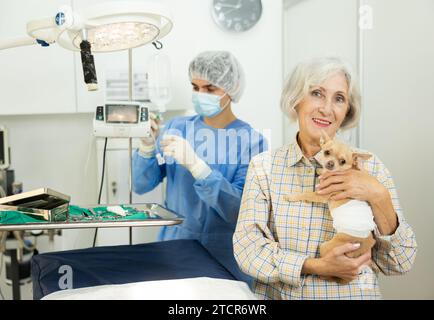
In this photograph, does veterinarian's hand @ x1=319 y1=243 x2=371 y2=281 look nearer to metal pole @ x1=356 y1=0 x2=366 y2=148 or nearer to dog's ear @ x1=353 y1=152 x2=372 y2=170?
dog's ear @ x1=353 y1=152 x2=372 y2=170

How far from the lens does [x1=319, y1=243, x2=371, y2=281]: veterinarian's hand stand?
986 millimetres

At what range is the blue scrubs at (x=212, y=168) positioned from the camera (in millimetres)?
1568

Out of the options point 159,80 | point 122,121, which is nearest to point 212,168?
point 122,121

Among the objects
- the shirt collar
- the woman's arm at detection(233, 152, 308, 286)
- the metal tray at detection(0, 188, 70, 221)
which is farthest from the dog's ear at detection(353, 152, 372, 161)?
the metal tray at detection(0, 188, 70, 221)

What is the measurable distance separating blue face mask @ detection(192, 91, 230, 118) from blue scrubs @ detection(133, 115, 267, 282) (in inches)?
3.3

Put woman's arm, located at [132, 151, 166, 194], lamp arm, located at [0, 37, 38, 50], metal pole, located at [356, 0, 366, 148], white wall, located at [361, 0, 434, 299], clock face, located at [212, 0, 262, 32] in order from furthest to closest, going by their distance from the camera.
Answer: clock face, located at [212, 0, 262, 32] < woman's arm, located at [132, 151, 166, 194] < metal pole, located at [356, 0, 366, 148] < white wall, located at [361, 0, 434, 299] < lamp arm, located at [0, 37, 38, 50]

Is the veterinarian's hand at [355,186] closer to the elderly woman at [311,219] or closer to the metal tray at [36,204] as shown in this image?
the elderly woman at [311,219]

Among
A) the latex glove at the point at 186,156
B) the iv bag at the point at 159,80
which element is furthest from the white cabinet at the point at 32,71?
the latex glove at the point at 186,156

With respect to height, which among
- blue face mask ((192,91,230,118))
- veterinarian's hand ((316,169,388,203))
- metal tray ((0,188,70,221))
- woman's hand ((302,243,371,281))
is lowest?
woman's hand ((302,243,371,281))

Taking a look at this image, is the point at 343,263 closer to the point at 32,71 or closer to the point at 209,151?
the point at 209,151

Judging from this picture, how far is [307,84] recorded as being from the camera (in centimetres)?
105

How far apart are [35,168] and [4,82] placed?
44 cm

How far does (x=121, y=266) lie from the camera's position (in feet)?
3.59

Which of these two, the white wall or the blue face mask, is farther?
the blue face mask
